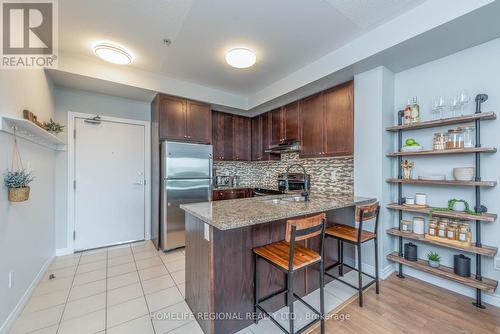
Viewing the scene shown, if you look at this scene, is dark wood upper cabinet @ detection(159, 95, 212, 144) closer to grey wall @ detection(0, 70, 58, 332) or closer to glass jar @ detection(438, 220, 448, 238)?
grey wall @ detection(0, 70, 58, 332)

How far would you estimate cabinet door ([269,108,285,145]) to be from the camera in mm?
4067

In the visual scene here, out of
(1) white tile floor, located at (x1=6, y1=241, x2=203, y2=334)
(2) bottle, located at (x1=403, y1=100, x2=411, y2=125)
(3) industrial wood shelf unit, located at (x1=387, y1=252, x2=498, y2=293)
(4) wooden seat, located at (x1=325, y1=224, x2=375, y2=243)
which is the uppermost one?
(2) bottle, located at (x1=403, y1=100, x2=411, y2=125)

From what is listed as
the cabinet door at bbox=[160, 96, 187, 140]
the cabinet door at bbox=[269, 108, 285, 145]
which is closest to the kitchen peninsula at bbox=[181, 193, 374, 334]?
the cabinet door at bbox=[160, 96, 187, 140]

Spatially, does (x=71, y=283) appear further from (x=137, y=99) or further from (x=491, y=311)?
(x=491, y=311)

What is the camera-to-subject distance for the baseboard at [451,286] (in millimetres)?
1973

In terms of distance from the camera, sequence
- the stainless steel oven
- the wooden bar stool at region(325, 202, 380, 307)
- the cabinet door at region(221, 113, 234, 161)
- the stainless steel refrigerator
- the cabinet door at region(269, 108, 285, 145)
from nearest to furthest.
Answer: the wooden bar stool at region(325, 202, 380, 307) < the stainless steel refrigerator < the stainless steel oven < the cabinet door at region(269, 108, 285, 145) < the cabinet door at region(221, 113, 234, 161)

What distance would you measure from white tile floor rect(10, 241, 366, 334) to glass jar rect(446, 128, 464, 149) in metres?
1.80

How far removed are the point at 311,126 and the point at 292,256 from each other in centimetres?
247

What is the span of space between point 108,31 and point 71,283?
9.32 feet

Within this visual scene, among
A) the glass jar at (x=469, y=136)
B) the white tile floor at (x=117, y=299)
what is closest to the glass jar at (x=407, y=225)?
the white tile floor at (x=117, y=299)

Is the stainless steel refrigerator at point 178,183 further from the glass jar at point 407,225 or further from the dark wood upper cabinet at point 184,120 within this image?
the glass jar at point 407,225

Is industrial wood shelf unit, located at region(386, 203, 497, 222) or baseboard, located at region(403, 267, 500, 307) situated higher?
industrial wood shelf unit, located at region(386, 203, 497, 222)

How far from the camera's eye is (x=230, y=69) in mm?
3096

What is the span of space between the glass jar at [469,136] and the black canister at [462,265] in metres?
1.12
